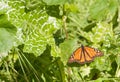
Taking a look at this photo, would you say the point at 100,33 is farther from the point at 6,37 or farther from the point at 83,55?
the point at 6,37

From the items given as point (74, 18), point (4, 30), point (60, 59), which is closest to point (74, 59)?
point (60, 59)

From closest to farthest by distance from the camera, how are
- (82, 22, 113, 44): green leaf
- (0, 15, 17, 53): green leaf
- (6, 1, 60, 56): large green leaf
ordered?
(0, 15, 17, 53): green leaf
(6, 1, 60, 56): large green leaf
(82, 22, 113, 44): green leaf

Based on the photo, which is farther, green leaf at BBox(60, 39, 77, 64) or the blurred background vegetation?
green leaf at BBox(60, 39, 77, 64)

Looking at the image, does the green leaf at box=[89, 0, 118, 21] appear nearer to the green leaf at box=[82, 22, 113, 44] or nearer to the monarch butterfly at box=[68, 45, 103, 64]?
the monarch butterfly at box=[68, 45, 103, 64]

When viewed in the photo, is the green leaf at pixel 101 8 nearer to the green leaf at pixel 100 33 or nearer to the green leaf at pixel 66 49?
the green leaf at pixel 66 49

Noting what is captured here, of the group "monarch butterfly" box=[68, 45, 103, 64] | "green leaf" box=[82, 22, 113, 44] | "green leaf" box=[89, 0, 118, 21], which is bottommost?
"monarch butterfly" box=[68, 45, 103, 64]

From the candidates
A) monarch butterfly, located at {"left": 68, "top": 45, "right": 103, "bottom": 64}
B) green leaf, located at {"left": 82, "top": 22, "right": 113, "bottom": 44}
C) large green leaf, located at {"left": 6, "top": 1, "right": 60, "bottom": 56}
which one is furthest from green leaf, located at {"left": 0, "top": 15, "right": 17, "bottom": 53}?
green leaf, located at {"left": 82, "top": 22, "right": 113, "bottom": 44}
